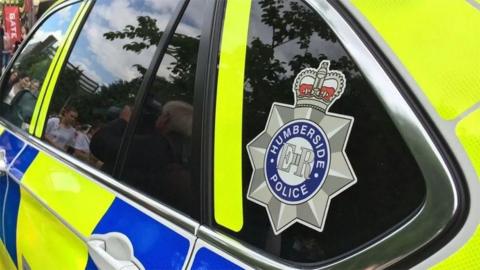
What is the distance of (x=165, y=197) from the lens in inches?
54.0

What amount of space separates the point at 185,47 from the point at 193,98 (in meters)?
0.18

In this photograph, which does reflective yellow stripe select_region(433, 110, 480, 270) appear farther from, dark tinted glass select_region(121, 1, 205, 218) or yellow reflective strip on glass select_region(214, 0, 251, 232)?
dark tinted glass select_region(121, 1, 205, 218)

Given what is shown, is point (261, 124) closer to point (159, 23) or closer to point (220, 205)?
point (220, 205)

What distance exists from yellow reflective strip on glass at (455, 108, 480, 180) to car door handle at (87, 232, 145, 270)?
2.75ft

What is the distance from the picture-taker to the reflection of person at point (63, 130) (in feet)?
6.72

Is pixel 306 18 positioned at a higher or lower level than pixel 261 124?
higher

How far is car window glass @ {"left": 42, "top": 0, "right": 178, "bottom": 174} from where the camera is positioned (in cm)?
164

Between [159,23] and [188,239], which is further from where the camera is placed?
[159,23]

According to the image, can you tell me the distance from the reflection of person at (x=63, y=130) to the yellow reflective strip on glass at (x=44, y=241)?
9.6 inches

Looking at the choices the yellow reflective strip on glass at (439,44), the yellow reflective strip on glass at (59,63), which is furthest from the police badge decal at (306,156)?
the yellow reflective strip on glass at (59,63)

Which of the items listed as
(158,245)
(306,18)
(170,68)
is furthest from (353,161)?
(170,68)

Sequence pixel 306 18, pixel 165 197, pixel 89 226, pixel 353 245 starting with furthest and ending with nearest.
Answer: pixel 89 226
pixel 165 197
pixel 306 18
pixel 353 245

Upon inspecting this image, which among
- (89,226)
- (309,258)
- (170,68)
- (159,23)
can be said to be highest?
(159,23)

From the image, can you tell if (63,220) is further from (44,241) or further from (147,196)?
(147,196)
